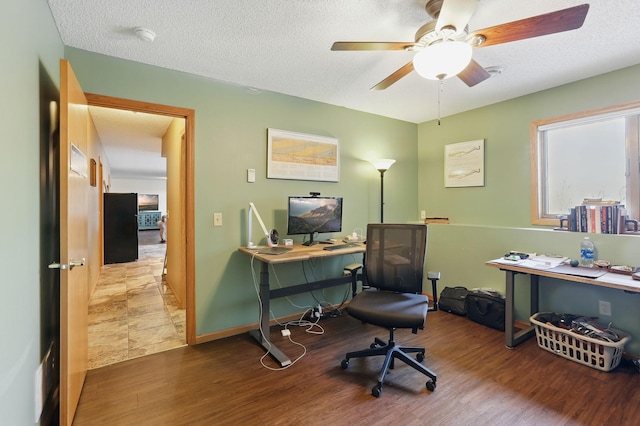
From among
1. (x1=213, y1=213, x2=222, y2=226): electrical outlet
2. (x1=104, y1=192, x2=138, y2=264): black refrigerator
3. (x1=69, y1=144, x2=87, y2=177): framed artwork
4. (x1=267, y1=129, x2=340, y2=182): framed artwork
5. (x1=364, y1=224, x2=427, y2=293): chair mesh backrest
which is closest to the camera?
(x1=69, y1=144, x2=87, y2=177): framed artwork

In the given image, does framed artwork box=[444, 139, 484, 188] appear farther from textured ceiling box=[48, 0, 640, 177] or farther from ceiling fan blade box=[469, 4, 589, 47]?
ceiling fan blade box=[469, 4, 589, 47]

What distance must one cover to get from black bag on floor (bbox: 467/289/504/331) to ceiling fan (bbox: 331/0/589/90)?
2253 millimetres

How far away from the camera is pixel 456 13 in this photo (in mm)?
1451

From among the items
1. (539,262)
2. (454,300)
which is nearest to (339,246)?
(454,300)

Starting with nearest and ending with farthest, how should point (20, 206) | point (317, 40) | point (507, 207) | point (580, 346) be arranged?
1. point (20, 206)
2. point (317, 40)
3. point (580, 346)
4. point (507, 207)

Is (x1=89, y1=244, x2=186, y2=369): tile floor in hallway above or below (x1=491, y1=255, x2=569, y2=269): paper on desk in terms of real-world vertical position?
below

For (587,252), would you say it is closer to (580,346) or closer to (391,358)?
(580,346)

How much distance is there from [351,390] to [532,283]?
2.12m

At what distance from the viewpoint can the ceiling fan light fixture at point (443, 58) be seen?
1.55 meters

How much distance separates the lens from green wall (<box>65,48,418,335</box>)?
241cm

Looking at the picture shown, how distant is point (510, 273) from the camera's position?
2.57 meters

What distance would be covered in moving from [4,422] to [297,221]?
2181 millimetres

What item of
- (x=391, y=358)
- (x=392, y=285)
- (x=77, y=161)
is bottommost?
(x=391, y=358)

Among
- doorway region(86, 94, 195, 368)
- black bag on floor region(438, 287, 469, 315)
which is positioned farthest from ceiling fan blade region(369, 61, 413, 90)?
black bag on floor region(438, 287, 469, 315)
